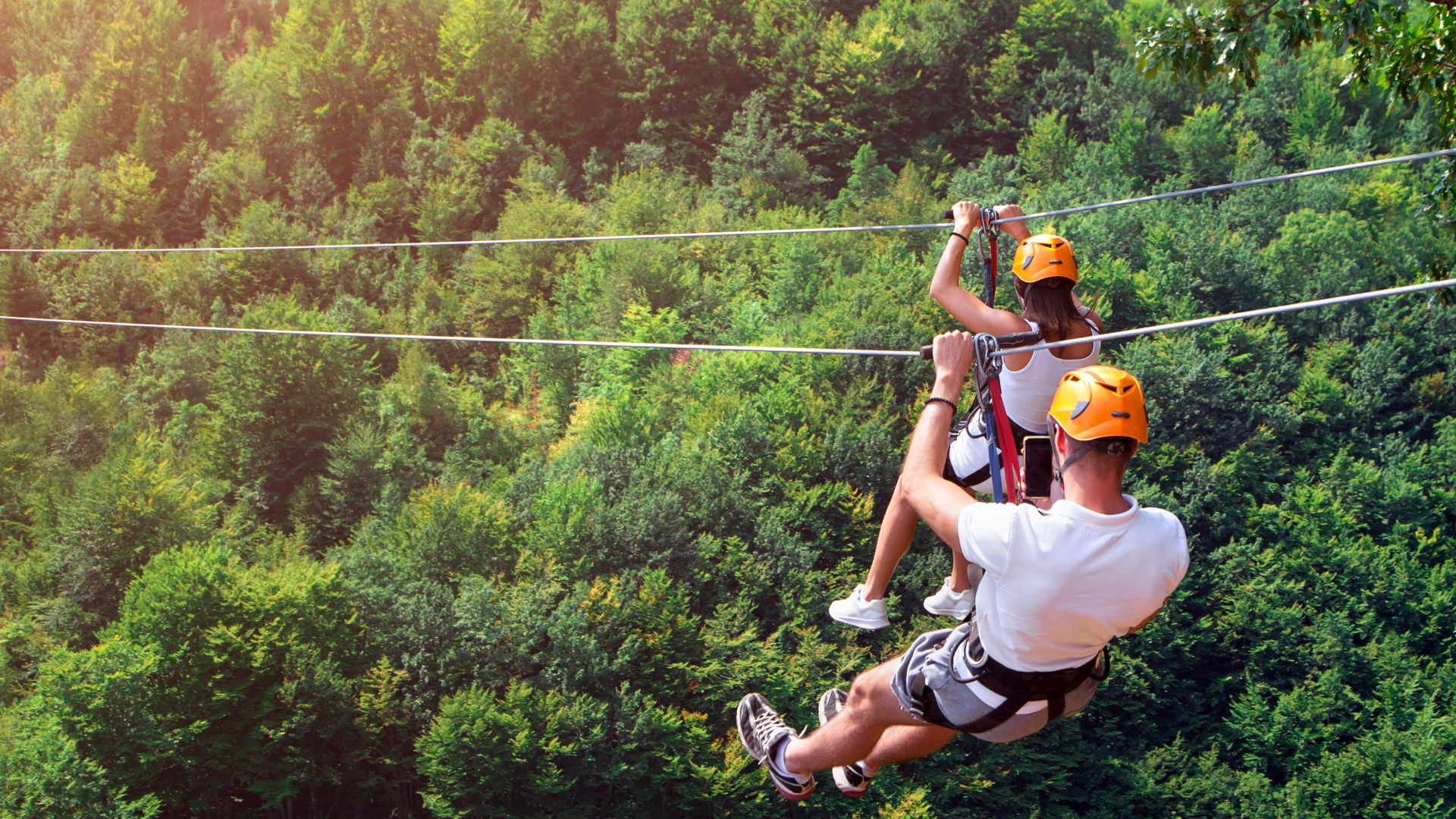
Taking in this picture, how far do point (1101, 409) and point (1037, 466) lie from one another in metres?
1.27

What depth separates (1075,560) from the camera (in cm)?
375

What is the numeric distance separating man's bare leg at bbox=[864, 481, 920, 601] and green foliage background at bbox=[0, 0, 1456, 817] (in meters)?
21.4

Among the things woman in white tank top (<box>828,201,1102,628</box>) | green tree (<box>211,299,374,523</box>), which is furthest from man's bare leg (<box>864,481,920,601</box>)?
green tree (<box>211,299,374,523</box>)

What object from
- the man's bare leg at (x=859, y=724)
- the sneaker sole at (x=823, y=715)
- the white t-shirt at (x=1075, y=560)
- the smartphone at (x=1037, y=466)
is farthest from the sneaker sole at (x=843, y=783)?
→ the white t-shirt at (x=1075, y=560)

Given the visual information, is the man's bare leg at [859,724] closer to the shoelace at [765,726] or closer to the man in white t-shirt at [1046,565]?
A: the man in white t-shirt at [1046,565]

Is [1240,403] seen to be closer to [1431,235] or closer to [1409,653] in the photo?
[1409,653]

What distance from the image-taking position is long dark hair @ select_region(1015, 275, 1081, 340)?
5.17 m

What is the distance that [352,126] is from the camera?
5012cm

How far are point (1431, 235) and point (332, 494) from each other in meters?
33.8

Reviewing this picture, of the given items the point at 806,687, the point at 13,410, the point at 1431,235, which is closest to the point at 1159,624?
the point at 806,687

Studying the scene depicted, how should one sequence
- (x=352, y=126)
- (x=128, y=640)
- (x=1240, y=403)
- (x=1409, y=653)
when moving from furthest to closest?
(x=352, y=126) < (x=1240, y=403) < (x=1409, y=653) < (x=128, y=640)

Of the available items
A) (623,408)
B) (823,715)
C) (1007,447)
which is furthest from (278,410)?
(1007,447)

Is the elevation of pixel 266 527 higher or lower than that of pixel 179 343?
lower

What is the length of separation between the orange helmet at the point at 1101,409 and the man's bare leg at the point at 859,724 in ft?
4.55
